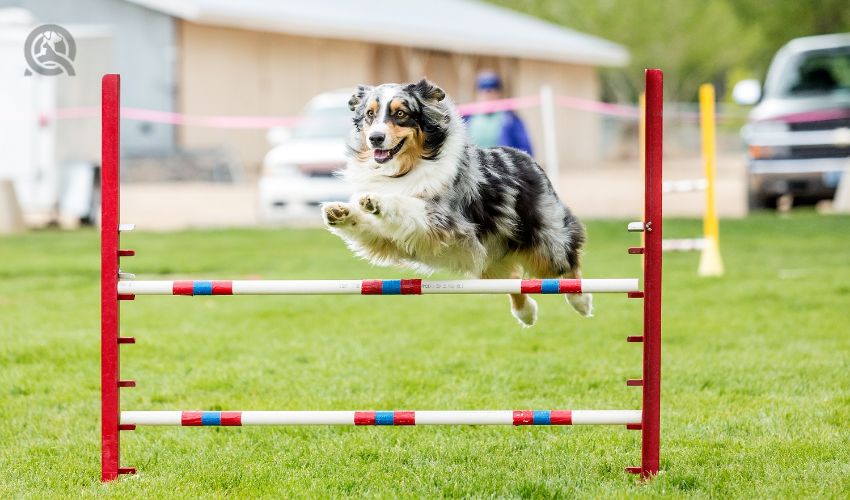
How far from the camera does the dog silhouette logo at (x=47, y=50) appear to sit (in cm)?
1368

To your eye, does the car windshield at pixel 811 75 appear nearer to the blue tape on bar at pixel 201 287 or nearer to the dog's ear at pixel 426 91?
the dog's ear at pixel 426 91

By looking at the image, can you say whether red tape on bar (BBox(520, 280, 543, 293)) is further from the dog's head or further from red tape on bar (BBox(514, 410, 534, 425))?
the dog's head

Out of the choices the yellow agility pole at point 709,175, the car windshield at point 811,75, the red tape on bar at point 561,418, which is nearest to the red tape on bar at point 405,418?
the red tape on bar at point 561,418

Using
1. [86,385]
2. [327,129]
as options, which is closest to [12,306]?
[86,385]

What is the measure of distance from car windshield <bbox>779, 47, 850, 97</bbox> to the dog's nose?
12397 millimetres

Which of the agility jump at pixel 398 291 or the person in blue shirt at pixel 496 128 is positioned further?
the person in blue shirt at pixel 496 128

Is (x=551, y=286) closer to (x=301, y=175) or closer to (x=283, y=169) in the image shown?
(x=301, y=175)

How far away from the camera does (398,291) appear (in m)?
4.18

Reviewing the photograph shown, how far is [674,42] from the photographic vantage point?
45125mm

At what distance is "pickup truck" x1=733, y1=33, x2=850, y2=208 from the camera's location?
15.1m

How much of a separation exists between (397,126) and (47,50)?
10619 mm

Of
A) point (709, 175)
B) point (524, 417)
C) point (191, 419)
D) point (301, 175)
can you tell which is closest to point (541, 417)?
point (524, 417)

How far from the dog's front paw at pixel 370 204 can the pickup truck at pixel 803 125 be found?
11.6 meters

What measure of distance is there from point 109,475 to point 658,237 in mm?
2224
